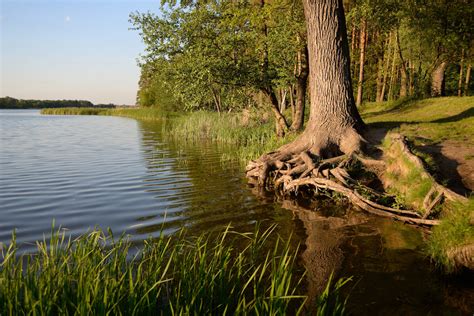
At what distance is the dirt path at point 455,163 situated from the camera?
8.77 meters

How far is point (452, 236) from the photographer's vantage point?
5.92 metres

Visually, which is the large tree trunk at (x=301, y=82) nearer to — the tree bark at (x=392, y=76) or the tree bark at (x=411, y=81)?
the tree bark at (x=411, y=81)

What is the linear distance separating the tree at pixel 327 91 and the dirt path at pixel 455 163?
7.58ft

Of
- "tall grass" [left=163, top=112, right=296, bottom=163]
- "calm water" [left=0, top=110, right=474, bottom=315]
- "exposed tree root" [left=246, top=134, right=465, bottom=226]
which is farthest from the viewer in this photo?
"tall grass" [left=163, top=112, right=296, bottom=163]

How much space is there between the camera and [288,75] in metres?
18.7

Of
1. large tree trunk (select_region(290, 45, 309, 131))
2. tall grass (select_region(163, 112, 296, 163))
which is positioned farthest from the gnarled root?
tall grass (select_region(163, 112, 296, 163))

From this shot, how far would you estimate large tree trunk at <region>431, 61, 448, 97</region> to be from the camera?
26438mm

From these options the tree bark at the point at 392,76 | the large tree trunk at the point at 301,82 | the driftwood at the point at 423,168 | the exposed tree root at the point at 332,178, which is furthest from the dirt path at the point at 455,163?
the tree bark at the point at 392,76

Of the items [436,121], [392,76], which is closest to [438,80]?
[392,76]

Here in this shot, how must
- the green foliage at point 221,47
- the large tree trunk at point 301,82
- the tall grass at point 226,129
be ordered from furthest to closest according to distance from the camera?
the tall grass at point 226,129, the large tree trunk at point 301,82, the green foliage at point 221,47

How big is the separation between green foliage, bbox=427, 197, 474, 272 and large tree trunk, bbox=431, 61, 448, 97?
75.9ft

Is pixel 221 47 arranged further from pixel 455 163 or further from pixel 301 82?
pixel 455 163

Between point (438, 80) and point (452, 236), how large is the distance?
24.7 meters

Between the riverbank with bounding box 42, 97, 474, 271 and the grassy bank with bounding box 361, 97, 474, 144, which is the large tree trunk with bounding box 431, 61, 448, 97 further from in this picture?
the grassy bank with bounding box 361, 97, 474, 144
